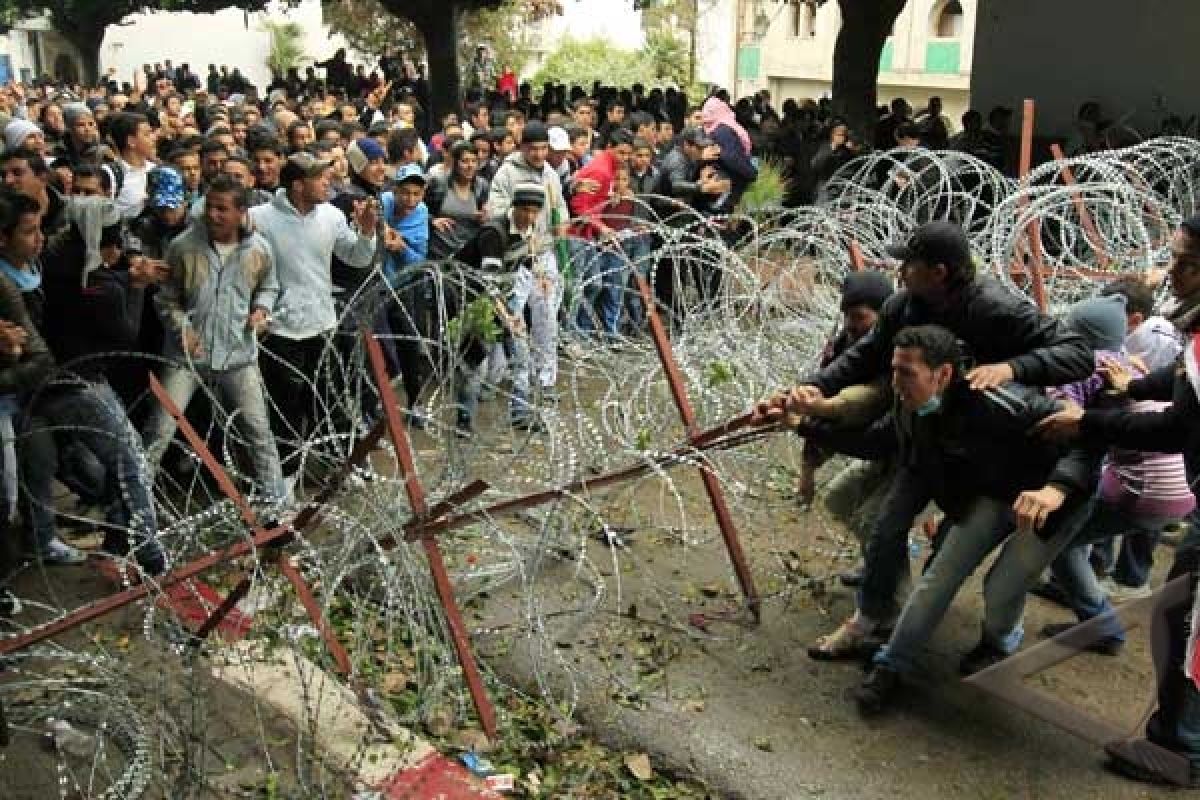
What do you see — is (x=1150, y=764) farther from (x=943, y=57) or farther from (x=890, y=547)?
(x=943, y=57)

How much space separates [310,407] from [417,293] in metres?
0.88

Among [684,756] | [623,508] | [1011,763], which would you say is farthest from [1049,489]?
[623,508]

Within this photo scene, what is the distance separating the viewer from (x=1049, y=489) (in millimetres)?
4090

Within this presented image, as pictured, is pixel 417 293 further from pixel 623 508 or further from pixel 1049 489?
pixel 1049 489

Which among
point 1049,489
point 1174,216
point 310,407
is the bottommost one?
point 310,407

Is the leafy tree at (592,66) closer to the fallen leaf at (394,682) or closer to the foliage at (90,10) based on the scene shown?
the foliage at (90,10)

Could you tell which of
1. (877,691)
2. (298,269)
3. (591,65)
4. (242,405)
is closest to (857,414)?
(877,691)

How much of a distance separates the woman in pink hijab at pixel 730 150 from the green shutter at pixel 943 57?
24.3 m

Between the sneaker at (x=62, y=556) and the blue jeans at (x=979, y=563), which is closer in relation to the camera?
the blue jeans at (x=979, y=563)

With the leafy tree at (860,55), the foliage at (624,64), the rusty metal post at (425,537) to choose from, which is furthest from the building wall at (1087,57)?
the foliage at (624,64)

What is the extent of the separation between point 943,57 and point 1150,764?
104ft

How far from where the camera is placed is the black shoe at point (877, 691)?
15.0 feet

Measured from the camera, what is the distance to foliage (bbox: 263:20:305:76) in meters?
44.8

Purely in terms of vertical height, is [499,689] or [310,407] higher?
[310,407]
